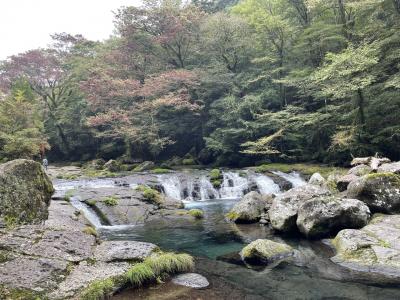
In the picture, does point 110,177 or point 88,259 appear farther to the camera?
point 110,177

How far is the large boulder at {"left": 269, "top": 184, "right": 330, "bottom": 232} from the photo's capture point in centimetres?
1209

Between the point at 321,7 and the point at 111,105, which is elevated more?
the point at 321,7

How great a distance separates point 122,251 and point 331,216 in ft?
21.2

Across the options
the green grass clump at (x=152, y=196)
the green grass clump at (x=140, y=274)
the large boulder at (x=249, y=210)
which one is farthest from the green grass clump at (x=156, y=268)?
the green grass clump at (x=152, y=196)

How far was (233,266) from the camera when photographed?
9.09 m

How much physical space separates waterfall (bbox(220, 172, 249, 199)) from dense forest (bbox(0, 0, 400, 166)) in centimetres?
435

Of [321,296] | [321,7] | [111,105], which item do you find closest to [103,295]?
[321,296]

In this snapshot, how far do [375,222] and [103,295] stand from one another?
8.20 meters

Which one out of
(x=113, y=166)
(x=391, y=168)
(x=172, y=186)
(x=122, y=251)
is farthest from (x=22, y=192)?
(x=113, y=166)

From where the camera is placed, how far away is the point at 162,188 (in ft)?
73.2

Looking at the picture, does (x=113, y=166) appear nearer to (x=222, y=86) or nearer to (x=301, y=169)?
(x=222, y=86)

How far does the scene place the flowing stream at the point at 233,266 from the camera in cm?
709

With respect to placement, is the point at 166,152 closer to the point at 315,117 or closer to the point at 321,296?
the point at 315,117

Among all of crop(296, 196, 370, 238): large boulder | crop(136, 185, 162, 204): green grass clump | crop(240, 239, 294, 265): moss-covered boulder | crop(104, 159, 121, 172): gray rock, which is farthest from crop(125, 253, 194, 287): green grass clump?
crop(104, 159, 121, 172): gray rock
